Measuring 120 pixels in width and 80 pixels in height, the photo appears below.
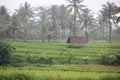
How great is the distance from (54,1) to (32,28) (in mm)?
4643

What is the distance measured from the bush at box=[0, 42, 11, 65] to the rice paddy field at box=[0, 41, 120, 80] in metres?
0.26

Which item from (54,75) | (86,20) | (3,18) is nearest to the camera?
(54,75)

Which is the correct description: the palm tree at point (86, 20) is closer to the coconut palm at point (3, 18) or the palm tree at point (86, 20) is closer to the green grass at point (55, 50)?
the green grass at point (55, 50)

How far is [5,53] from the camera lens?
37.3 ft

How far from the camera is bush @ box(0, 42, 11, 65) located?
443 inches

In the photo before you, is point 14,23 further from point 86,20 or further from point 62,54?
point 86,20

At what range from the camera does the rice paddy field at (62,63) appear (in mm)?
9922

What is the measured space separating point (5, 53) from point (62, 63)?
9.15 ft

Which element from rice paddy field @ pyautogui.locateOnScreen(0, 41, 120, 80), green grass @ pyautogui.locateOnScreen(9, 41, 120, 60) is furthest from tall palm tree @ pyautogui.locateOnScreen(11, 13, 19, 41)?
green grass @ pyautogui.locateOnScreen(9, 41, 120, 60)

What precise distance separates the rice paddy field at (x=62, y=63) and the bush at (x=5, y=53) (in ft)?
0.84

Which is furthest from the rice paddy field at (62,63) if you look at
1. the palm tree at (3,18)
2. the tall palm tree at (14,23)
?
the tall palm tree at (14,23)

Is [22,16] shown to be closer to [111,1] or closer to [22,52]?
[22,52]

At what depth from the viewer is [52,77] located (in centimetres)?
982

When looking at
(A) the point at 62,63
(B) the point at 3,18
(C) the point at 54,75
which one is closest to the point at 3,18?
(B) the point at 3,18
